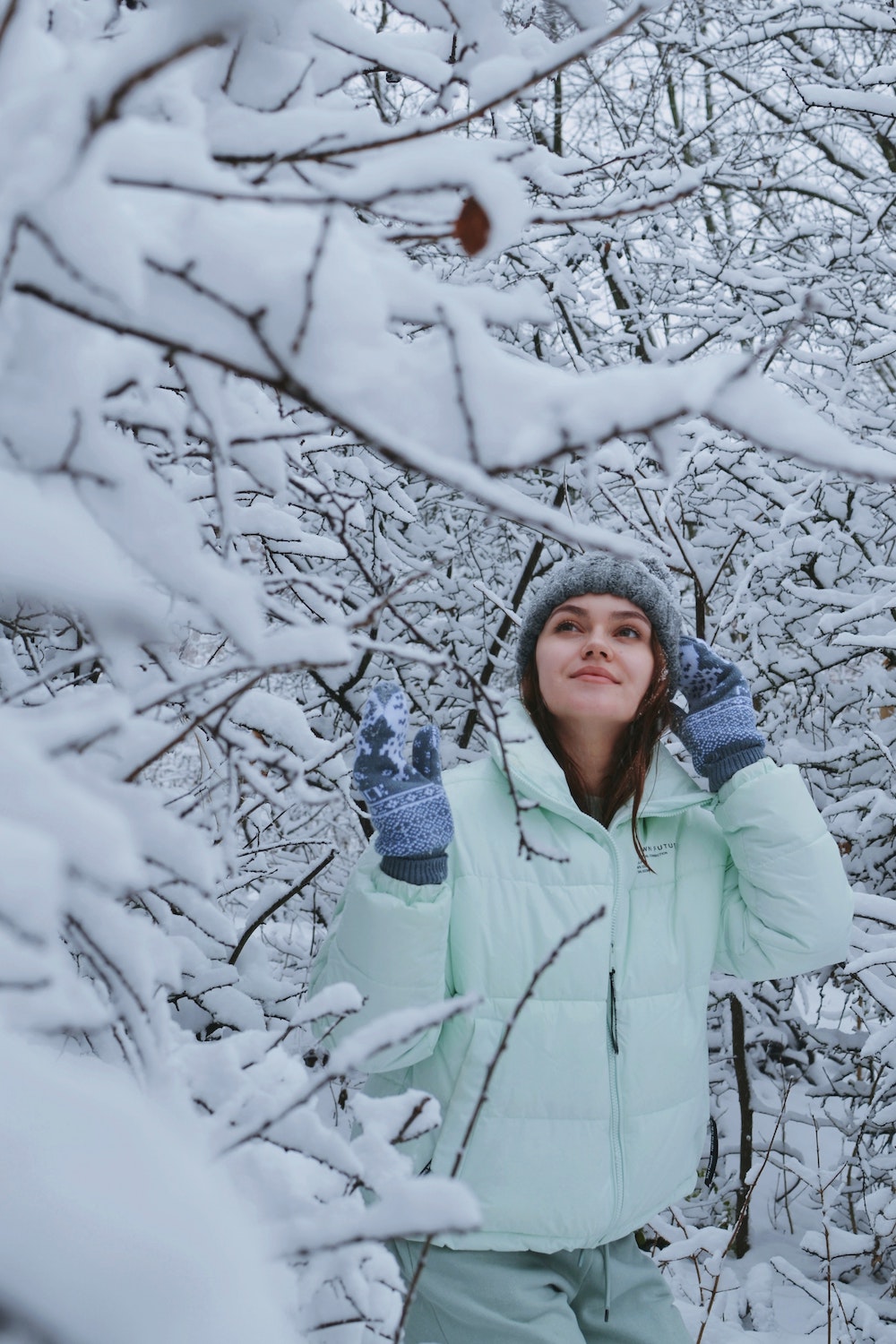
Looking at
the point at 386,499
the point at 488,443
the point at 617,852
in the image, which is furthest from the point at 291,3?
the point at 386,499

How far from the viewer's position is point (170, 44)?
0.47 metres

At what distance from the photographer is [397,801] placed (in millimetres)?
1687

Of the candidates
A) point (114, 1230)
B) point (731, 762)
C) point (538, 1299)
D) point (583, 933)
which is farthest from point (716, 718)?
point (114, 1230)

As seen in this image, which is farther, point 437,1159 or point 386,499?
point 386,499

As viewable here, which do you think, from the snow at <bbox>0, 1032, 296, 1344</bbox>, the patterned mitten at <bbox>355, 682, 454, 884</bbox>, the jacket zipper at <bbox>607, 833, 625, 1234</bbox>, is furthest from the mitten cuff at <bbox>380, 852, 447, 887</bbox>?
the snow at <bbox>0, 1032, 296, 1344</bbox>

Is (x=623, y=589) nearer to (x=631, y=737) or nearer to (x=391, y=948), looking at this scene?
(x=631, y=737)

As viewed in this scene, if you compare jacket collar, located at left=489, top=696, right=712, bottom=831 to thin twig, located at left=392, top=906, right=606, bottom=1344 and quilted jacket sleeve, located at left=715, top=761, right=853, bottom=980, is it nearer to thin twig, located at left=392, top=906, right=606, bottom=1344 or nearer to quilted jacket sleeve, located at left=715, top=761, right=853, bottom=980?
quilted jacket sleeve, located at left=715, top=761, right=853, bottom=980

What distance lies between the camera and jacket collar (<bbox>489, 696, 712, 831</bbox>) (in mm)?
1926

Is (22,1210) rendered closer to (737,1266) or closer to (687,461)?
(687,461)

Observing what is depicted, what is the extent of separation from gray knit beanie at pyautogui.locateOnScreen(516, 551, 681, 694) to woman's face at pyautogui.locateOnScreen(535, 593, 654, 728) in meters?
0.02

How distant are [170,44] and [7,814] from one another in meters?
0.37

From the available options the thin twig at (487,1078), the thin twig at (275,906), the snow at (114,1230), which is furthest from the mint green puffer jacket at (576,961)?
the snow at (114,1230)

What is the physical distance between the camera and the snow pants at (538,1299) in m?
1.72

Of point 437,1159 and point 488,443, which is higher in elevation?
point 488,443
